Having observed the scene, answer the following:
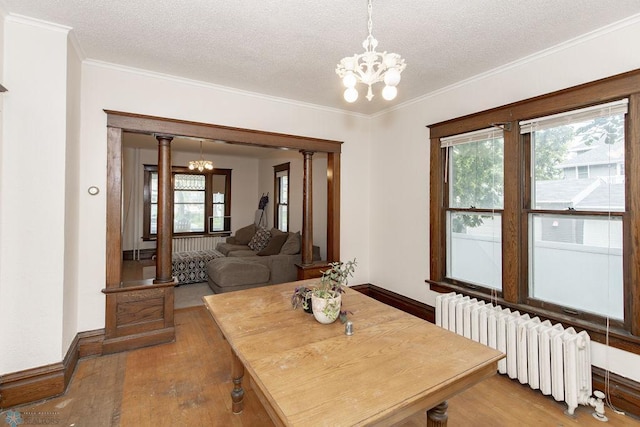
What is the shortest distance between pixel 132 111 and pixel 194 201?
482 cm

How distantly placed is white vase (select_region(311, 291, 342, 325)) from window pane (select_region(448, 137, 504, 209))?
197 centimetres

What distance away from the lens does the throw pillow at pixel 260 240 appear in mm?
5705

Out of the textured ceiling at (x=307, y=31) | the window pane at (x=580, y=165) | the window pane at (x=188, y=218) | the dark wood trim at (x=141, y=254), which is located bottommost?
the dark wood trim at (x=141, y=254)

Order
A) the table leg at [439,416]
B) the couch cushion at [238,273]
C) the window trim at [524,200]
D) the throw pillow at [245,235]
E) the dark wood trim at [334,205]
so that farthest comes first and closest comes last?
1. the throw pillow at [245,235]
2. the couch cushion at [238,273]
3. the dark wood trim at [334,205]
4. the window trim at [524,200]
5. the table leg at [439,416]

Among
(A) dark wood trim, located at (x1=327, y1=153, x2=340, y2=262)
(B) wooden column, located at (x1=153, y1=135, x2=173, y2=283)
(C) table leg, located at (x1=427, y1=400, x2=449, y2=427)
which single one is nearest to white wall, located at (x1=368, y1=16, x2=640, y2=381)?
(A) dark wood trim, located at (x1=327, y1=153, x2=340, y2=262)

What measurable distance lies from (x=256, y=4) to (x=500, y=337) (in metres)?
2.99

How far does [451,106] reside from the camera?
321 centimetres

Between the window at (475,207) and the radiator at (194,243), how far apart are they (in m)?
5.82

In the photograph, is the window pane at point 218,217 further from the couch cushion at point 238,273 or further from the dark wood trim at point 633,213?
the dark wood trim at point 633,213

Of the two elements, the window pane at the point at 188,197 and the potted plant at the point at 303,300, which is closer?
the potted plant at the point at 303,300

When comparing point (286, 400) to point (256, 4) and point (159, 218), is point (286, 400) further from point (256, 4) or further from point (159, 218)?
point (159, 218)

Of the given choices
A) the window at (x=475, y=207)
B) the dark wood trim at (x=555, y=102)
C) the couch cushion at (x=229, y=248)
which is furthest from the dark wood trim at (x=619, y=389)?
the couch cushion at (x=229, y=248)

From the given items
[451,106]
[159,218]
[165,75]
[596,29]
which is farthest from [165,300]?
[596,29]

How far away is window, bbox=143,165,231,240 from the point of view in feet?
23.2
